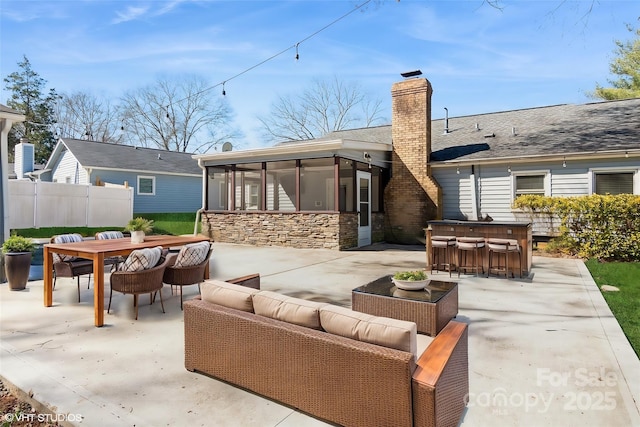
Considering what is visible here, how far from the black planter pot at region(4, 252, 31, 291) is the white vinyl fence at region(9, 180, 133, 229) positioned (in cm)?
653

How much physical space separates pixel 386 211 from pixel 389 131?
4.60 metres

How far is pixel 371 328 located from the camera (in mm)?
2010

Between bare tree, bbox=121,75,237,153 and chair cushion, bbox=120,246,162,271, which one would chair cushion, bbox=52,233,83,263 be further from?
bare tree, bbox=121,75,237,153

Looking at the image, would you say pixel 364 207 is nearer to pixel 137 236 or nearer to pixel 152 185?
pixel 137 236

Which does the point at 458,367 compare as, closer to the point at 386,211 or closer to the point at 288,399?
the point at 288,399

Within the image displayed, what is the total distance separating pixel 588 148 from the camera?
381 inches

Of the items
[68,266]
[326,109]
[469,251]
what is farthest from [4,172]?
[326,109]

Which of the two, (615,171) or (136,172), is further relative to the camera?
(136,172)

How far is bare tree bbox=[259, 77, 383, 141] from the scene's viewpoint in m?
30.1

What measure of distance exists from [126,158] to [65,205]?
5666 mm

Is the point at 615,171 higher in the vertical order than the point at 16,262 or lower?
higher

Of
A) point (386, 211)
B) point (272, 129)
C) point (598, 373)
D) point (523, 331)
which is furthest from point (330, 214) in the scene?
point (272, 129)

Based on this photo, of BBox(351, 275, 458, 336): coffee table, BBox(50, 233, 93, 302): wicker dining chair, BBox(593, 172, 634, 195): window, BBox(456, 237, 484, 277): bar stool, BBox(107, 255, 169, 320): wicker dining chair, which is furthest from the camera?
BBox(593, 172, 634, 195): window

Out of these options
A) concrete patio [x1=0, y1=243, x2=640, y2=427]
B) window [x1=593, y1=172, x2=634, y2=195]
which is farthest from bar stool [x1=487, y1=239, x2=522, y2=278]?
window [x1=593, y1=172, x2=634, y2=195]
